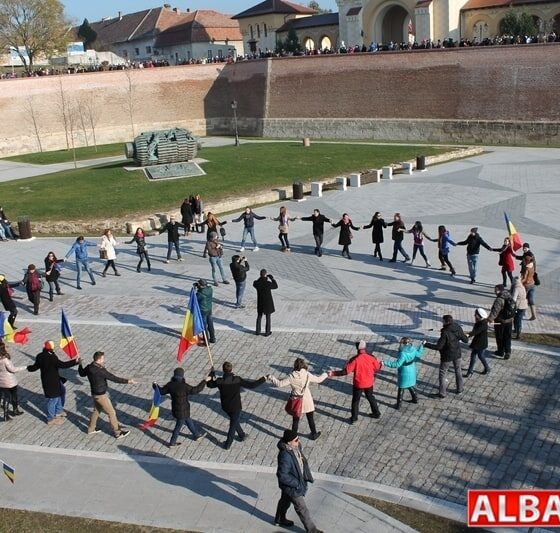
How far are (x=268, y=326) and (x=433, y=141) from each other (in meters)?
30.6

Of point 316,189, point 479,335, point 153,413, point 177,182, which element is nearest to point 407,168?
point 316,189

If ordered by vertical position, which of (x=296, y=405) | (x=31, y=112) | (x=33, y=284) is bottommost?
(x=296, y=405)

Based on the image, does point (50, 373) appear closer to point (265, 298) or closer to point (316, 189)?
point (265, 298)

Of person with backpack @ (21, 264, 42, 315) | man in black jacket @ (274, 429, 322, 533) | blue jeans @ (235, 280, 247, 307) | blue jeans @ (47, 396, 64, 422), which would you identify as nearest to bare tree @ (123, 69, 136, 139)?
person with backpack @ (21, 264, 42, 315)

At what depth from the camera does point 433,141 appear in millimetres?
40594

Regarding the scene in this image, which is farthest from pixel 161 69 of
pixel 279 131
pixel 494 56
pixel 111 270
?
pixel 111 270

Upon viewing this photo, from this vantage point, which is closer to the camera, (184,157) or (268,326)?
(268,326)

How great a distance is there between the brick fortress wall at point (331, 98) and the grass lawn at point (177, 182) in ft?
18.3

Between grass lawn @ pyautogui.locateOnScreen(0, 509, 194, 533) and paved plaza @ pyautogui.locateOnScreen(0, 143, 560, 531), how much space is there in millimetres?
361

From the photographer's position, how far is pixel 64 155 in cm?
4094

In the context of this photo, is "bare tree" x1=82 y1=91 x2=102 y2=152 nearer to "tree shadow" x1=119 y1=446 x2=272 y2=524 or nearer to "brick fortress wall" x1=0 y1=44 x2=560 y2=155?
"brick fortress wall" x1=0 y1=44 x2=560 y2=155

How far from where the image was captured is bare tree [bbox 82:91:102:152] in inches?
1785

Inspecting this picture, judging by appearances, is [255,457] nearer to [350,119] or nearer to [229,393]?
[229,393]

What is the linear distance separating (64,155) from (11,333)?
31137mm
